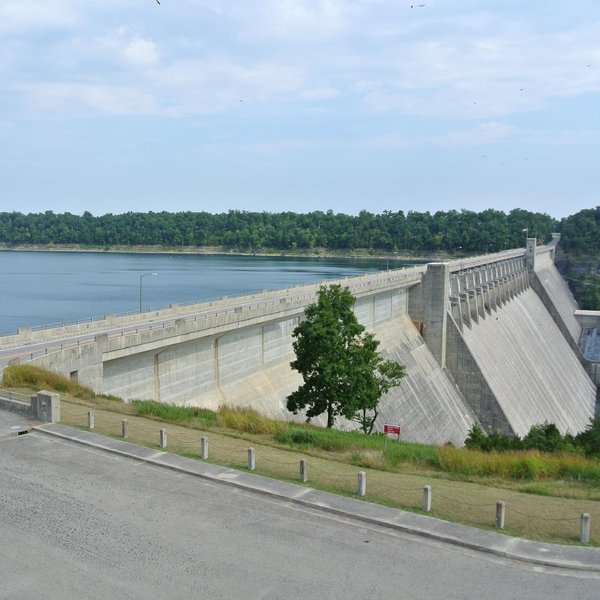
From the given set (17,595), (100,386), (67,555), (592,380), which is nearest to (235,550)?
(67,555)

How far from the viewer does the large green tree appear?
2703 cm

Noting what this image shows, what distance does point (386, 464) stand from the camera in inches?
663

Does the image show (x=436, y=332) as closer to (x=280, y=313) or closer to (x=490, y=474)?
(x=280, y=313)

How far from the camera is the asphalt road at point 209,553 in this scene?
1038 centimetres

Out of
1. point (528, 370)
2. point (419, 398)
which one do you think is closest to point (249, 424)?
point (419, 398)

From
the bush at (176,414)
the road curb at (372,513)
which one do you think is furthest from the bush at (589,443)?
the road curb at (372,513)

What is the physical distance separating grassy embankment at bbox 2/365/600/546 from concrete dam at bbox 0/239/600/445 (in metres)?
4.46

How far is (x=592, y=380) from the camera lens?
268ft

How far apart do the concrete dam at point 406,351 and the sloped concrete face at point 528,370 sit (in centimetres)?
16

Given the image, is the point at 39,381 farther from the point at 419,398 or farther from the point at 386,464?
the point at 419,398

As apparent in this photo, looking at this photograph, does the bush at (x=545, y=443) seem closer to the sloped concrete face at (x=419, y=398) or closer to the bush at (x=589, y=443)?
the bush at (x=589, y=443)

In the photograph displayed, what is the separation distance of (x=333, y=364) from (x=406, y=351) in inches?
956

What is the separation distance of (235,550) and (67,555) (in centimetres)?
270

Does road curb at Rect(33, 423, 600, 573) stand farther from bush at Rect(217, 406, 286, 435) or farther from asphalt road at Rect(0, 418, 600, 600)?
bush at Rect(217, 406, 286, 435)
